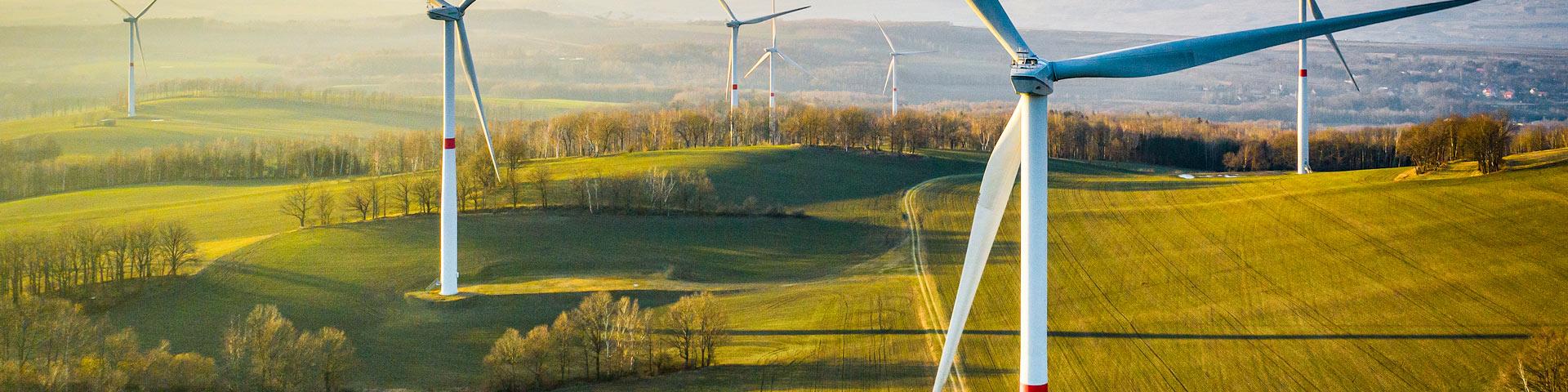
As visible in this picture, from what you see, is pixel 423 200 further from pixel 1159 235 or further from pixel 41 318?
pixel 1159 235

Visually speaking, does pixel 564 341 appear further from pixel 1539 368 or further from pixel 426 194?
pixel 1539 368

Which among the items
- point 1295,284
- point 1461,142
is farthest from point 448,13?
point 1461,142

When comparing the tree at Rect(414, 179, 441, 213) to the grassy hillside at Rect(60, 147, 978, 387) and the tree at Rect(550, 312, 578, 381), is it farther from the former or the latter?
the tree at Rect(550, 312, 578, 381)

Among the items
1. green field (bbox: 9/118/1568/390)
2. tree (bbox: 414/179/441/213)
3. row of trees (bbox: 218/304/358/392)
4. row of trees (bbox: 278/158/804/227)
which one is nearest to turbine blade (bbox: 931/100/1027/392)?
Answer: green field (bbox: 9/118/1568/390)

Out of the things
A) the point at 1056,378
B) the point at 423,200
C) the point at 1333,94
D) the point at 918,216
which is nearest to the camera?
the point at 1056,378

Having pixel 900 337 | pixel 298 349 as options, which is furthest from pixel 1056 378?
pixel 298 349

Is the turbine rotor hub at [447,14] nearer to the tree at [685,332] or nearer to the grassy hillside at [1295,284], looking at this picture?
the tree at [685,332]
